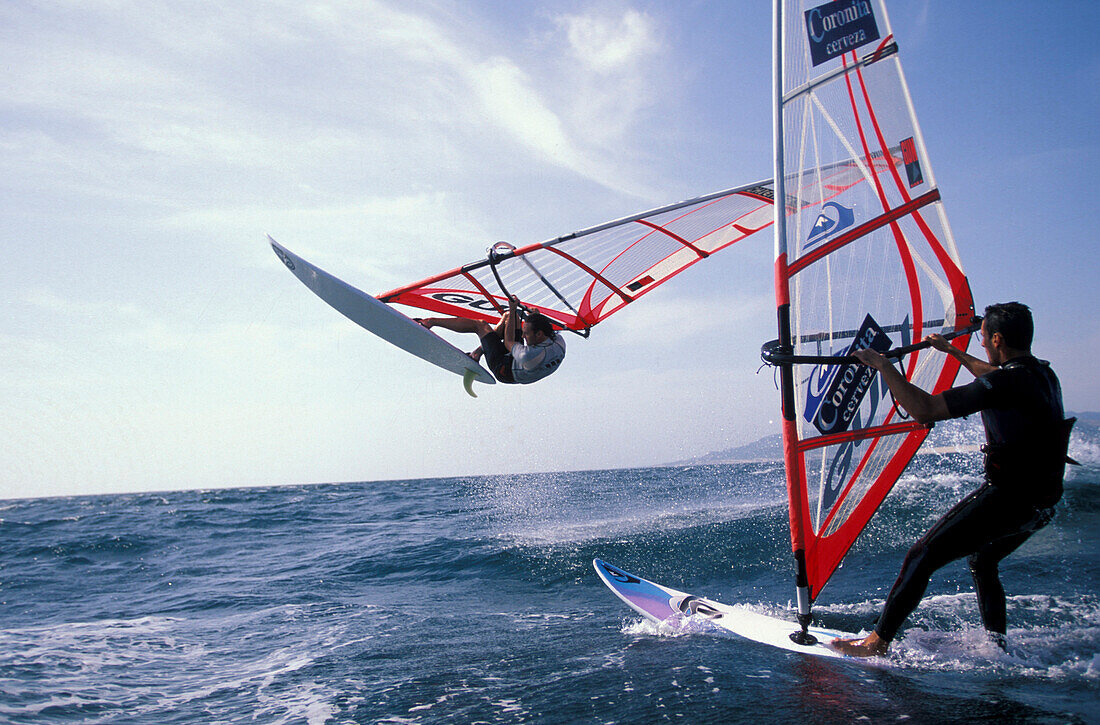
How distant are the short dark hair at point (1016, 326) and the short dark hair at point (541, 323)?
114 inches

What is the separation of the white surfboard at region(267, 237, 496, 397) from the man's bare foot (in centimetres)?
316

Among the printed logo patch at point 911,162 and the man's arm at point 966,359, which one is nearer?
the man's arm at point 966,359

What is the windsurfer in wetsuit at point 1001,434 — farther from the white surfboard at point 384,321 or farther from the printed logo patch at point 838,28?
the white surfboard at point 384,321

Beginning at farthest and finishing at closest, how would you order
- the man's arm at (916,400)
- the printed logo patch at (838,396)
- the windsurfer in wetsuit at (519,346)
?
the windsurfer in wetsuit at (519,346) < the printed logo patch at (838,396) < the man's arm at (916,400)

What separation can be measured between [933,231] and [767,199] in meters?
1.70

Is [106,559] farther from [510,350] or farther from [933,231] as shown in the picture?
[933,231]

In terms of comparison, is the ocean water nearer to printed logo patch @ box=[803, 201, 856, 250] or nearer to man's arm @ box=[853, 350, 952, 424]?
man's arm @ box=[853, 350, 952, 424]

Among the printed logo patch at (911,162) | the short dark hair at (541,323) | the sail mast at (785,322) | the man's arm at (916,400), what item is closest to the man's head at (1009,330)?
the man's arm at (916,400)

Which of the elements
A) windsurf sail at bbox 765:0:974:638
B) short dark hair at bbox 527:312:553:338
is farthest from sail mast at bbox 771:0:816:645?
short dark hair at bbox 527:312:553:338

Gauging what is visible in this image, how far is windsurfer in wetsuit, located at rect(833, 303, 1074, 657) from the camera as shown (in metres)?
3.10

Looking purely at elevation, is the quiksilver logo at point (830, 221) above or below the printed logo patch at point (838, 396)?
above

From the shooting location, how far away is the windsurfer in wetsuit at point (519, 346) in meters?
4.97

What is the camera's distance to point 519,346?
502 cm

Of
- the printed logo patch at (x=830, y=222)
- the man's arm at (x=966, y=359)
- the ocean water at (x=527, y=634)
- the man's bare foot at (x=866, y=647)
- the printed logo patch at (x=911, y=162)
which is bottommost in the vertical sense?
the ocean water at (x=527, y=634)
